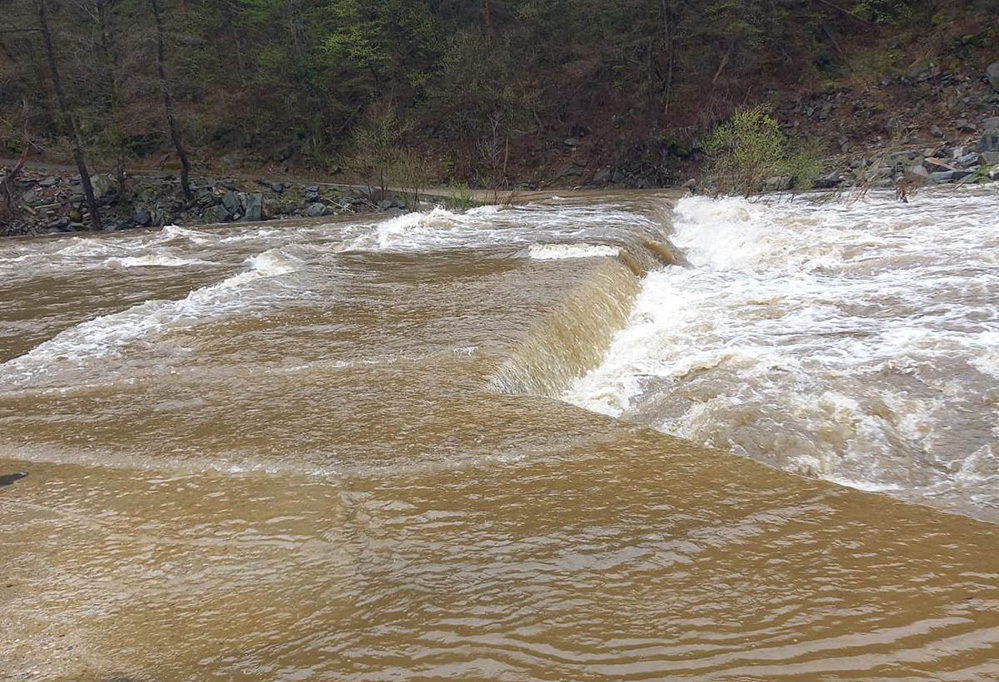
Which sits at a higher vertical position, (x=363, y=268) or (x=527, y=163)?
(x=527, y=163)

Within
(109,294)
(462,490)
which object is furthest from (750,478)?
(109,294)

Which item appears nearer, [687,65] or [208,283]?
[208,283]

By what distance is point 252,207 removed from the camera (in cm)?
2298

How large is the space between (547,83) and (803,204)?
19858mm

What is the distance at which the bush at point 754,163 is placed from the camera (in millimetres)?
17266

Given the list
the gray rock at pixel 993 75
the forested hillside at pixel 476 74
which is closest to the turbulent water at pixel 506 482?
the forested hillside at pixel 476 74

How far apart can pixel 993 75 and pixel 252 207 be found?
2733 centimetres

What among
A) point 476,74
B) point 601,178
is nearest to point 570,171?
point 601,178

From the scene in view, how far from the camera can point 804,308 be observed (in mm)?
7664

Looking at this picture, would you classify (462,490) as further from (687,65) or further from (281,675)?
(687,65)

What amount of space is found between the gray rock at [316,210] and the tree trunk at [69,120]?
21.4 ft

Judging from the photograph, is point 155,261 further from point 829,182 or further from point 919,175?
point 829,182

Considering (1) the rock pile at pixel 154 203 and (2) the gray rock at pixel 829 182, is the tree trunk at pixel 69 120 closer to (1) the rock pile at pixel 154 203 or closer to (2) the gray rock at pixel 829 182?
(1) the rock pile at pixel 154 203

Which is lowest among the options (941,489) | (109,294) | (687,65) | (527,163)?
(941,489)
